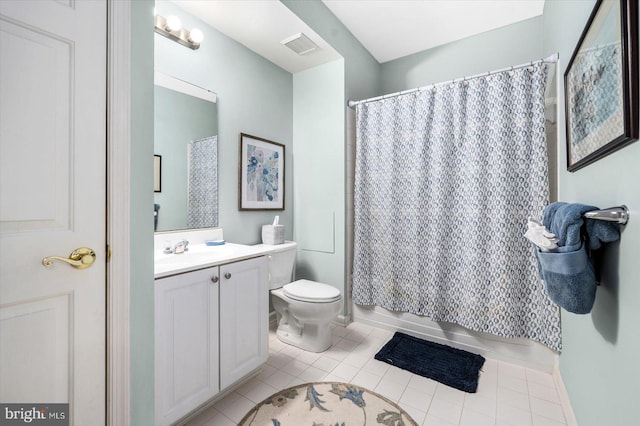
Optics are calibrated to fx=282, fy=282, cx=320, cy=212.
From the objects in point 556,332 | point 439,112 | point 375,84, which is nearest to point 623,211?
point 556,332

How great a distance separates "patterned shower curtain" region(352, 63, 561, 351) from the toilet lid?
0.48 m

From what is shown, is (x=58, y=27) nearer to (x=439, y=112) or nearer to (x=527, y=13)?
(x=439, y=112)

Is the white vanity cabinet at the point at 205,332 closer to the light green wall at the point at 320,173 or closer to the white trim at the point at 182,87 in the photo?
the light green wall at the point at 320,173

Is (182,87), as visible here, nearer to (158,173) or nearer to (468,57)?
(158,173)

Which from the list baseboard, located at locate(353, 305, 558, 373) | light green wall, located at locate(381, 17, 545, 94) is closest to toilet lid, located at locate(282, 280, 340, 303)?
baseboard, located at locate(353, 305, 558, 373)

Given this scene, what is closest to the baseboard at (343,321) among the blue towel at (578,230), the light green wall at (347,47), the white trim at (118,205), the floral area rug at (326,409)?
the floral area rug at (326,409)

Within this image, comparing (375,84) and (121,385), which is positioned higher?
(375,84)

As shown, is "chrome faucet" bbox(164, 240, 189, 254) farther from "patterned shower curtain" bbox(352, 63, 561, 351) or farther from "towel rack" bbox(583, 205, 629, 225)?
"towel rack" bbox(583, 205, 629, 225)

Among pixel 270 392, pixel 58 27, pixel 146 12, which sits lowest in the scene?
pixel 270 392

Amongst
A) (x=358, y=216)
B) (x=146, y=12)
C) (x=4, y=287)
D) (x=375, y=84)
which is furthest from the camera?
(x=375, y=84)

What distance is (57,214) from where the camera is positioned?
88cm

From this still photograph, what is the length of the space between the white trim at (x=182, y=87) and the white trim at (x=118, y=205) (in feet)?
2.76

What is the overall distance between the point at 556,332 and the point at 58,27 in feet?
8.93

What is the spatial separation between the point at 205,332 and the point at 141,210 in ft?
2.31
